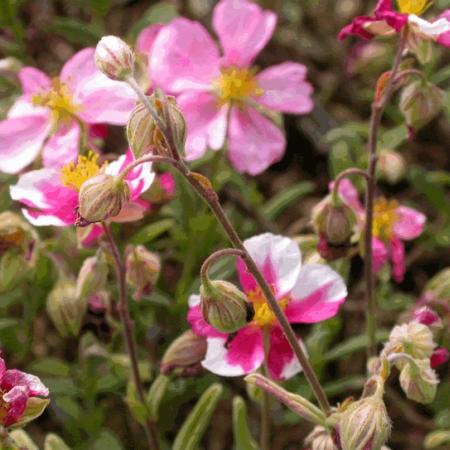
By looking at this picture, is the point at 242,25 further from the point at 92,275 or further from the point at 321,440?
the point at 321,440

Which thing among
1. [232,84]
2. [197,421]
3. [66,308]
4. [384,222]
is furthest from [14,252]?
[384,222]

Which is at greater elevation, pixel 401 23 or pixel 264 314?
pixel 401 23

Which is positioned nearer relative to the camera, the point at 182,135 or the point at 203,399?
the point at 182,135

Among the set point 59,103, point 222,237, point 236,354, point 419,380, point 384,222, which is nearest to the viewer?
point 419,380

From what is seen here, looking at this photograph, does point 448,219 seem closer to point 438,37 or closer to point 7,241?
point 438,37

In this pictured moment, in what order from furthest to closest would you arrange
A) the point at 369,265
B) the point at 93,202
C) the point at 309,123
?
the point at 309,123, the point at 369,265, the point at 93,202

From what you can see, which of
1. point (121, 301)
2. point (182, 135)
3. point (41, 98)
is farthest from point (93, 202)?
point (41, 98)

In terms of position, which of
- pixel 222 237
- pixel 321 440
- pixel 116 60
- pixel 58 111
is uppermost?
pixel 116 60

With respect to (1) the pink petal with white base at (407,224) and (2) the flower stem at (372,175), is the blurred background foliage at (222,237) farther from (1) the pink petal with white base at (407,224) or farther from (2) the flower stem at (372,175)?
(2) the flower stem at (372,175)
